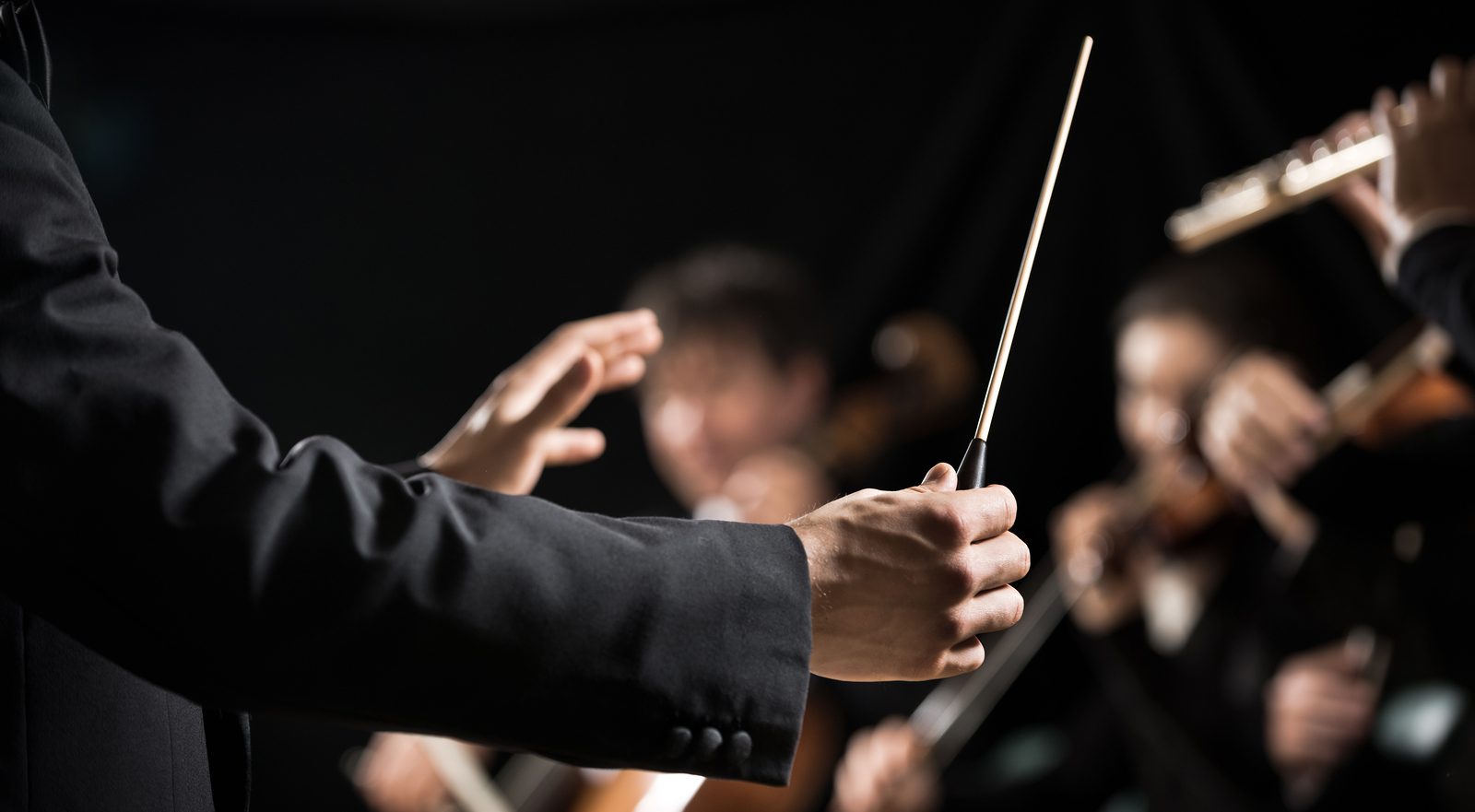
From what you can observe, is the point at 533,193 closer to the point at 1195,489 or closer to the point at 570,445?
the point at 1195,489

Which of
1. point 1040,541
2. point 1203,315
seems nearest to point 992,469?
point 1040,541

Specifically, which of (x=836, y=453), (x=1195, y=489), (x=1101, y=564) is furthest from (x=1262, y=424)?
(x=836, y=453)

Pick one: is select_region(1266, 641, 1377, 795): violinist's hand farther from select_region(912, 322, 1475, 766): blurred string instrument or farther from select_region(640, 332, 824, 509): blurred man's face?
select_region(640, 332, 824, 509): blurred man's face

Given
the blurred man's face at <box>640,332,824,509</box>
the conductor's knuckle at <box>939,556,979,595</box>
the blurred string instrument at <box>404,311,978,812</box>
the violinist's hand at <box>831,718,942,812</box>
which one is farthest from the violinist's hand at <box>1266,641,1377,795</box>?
the conductor's knuckle at <box>939,556,979,595</box>

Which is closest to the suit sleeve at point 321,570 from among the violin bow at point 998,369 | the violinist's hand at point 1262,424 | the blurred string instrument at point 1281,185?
the violin bow at point 998,369

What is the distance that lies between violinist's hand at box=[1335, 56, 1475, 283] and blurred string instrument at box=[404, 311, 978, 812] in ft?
3.12

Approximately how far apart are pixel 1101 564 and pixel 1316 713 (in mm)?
396

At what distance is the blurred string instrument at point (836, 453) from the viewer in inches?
84.4

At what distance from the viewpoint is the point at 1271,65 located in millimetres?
1944

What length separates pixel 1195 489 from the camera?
1932 millimetres

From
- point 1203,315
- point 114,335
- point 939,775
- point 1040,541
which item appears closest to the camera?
point 114,335

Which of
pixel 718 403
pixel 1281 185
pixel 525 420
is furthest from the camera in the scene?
pixel 718 403

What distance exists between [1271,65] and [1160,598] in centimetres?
83

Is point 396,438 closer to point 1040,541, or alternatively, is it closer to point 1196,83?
point 1040,541
